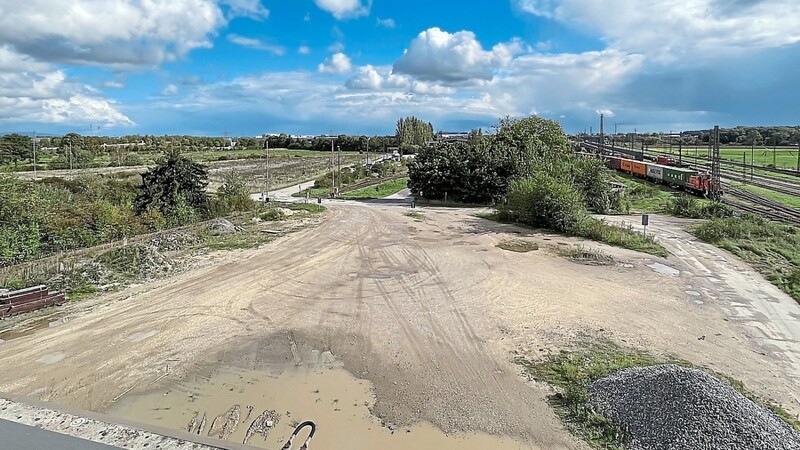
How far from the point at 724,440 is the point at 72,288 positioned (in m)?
17.1

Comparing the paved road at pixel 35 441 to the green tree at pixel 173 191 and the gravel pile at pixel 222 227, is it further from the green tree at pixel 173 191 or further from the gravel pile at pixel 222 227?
the green tree at pixel 173 191

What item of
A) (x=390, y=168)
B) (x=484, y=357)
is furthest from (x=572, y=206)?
(x=390, y=168)

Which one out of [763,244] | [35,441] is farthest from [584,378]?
[763,244]

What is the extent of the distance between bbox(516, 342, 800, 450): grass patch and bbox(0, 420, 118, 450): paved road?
24.6 ft

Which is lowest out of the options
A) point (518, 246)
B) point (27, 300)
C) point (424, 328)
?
point (424, 328)

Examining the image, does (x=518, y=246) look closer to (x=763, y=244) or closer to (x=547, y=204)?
(x=547, y=204)

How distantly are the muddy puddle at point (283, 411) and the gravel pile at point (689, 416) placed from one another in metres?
1.88

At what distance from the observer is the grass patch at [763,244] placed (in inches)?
714

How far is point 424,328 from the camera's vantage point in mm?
13273

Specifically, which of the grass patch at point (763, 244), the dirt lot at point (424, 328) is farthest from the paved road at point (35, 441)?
the grass patch at point (763, 244)

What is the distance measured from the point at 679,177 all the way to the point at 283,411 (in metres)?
42.8

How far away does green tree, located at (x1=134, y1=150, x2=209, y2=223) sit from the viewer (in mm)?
→ 25703

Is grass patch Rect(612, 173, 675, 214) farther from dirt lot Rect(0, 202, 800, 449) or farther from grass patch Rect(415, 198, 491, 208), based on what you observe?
dirt lot Rect(0, 202, 800, 449)

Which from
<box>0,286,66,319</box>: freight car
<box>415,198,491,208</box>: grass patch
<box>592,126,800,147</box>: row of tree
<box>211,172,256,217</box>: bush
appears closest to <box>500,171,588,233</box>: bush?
<box>415,198,491,208</box>: grass patch
